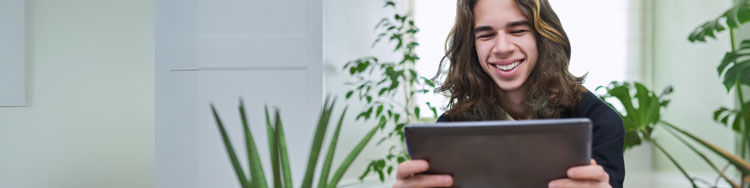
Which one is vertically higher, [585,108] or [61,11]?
[61,11]

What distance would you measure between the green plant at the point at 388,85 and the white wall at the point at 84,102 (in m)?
1.14

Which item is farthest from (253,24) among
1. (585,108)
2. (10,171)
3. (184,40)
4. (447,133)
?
(447,133)

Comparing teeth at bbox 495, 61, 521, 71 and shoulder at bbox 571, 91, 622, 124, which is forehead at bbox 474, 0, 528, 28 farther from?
shoulder at bbox 571, 91, 622, 124

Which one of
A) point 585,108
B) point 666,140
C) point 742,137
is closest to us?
point 742,137

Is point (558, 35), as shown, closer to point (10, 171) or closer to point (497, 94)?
point (497, 94)

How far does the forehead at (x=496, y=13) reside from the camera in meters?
1.41

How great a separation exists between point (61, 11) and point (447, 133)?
2.77m

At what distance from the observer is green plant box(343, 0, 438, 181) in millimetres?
3029

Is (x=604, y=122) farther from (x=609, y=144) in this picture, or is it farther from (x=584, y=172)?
(x=584, y=172)

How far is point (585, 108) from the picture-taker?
1.46 metres

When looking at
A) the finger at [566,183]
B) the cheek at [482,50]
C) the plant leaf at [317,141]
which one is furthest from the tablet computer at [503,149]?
the cheek at [482,50]

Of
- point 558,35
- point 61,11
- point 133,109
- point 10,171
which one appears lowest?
point 10,171

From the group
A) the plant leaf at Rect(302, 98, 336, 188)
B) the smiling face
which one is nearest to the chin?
the smiling face

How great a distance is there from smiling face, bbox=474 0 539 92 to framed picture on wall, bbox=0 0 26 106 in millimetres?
2523
